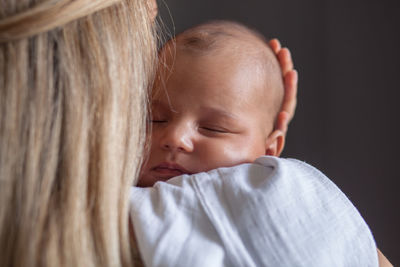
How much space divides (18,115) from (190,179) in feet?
0.84

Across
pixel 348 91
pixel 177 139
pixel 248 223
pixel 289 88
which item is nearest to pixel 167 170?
pixel 177 139

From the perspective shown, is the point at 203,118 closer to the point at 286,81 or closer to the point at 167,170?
the point at 167,170

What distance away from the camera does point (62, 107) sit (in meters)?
0.55

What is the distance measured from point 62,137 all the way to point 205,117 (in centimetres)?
42

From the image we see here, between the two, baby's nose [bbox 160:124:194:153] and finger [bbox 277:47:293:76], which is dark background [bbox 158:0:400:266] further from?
baby's nose [bbox 160:124:194:153]

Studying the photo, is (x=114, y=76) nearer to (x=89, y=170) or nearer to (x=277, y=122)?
(x=89, y=170)

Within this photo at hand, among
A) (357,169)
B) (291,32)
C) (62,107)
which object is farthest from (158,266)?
(291,32)

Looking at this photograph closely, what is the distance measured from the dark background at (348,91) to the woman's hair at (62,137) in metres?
0.92

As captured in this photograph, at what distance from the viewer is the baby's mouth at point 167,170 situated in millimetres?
874

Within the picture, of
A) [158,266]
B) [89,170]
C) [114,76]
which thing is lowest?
[158,266]

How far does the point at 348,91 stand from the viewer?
4.84 ft

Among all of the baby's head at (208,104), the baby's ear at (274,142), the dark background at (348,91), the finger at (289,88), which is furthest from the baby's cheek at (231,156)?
the dark background at (348,91)

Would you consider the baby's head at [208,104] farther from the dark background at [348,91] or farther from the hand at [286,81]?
the dark background at [348,91]

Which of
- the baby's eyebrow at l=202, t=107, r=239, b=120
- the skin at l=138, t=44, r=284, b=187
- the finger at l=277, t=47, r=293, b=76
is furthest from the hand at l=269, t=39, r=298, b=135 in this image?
the baby's eyebrow at l=202, t=107, r=239, b=120
